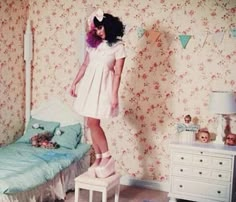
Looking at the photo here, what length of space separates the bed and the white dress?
0.58 metres

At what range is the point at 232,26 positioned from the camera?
10.8 feet

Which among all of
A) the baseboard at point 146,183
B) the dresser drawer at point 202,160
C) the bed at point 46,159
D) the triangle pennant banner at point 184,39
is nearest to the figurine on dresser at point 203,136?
the dresser drawer at point 202,160

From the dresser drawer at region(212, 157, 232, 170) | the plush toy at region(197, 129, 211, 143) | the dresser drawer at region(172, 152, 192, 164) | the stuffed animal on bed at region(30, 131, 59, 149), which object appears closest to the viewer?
the dresser drawer at region(212, 157, 232, 170)

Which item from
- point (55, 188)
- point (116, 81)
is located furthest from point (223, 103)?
point (55, 188)

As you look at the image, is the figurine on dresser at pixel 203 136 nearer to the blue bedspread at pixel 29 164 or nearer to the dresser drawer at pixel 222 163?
the dresser drawer at pixel 222 163

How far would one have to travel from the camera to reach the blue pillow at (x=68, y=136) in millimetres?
3607

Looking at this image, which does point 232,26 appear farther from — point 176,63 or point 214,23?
point 176,63

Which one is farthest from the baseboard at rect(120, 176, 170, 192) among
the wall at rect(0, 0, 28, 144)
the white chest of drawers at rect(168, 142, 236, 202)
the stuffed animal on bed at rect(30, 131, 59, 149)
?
the wall at rect(0, 0, 28, 144)

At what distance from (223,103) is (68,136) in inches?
57.4

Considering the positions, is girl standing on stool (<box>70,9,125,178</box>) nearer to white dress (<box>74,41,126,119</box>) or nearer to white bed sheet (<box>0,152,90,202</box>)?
white dress (<box>74,41,126,119</box>)

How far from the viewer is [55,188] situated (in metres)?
3.23

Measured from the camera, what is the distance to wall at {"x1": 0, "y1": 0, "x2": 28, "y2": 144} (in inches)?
148

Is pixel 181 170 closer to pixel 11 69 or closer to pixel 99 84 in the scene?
pixel 99 84

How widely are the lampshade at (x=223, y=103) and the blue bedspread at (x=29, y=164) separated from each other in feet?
4.17
